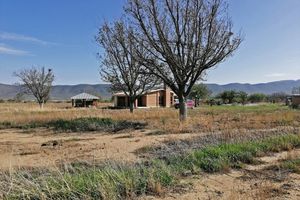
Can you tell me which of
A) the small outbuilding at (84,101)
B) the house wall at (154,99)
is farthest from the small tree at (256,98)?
the small outbuilding at (84,101)

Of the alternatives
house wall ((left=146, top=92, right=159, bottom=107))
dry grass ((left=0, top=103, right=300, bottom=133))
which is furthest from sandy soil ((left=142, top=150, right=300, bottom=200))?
house wall ((left=146, top=92, right=159, bottom=107))

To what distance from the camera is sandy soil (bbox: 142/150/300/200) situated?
6.36 m

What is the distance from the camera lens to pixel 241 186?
23.0 ft

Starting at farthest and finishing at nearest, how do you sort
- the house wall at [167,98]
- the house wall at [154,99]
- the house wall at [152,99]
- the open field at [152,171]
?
the house wall at [167,98] < the house wall at [152,99] < the house wall at [154,99] < the open field at [152,171]

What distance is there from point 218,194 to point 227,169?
6.19 feet

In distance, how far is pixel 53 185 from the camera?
6.02 m

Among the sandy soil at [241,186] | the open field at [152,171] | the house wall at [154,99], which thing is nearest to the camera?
the open field at [152,171]

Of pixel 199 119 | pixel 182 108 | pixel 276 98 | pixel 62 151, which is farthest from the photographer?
pixel 276 98

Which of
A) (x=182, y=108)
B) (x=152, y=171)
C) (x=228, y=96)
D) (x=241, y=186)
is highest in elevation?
(x=228, y=96)

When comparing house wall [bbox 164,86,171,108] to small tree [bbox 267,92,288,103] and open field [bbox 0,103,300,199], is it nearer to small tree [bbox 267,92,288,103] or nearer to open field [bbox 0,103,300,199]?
small tree [bbox 267,92,288,103]

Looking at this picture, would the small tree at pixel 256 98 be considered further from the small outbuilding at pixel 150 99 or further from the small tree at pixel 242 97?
the small outbuilding at pixel 150 99

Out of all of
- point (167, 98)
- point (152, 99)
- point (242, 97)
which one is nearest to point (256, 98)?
point (242, 97)

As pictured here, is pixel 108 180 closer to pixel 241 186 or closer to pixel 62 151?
pixel 241 186

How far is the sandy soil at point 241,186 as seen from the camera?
20.9ft
